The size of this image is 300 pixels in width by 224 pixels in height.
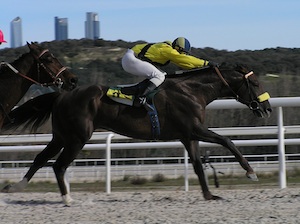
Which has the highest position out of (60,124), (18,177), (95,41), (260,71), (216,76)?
(95,41)

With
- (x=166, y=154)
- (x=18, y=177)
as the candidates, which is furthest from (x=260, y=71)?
(x=18, y=177)

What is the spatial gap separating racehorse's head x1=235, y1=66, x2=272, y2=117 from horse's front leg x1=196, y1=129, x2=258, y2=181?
69cm

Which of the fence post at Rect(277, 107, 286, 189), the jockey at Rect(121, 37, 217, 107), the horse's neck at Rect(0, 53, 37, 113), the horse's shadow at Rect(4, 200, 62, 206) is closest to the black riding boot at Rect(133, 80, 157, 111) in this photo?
the jockey at Rect(121, 37, 217, 107)

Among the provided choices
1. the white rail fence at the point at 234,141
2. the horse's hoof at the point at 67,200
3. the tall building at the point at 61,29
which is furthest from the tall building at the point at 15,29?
the tall building at the point at 61,29

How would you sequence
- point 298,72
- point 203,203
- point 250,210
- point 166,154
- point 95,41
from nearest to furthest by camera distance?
point 250,210
point 203,203
point 166,154
point 298,72
point 95,41

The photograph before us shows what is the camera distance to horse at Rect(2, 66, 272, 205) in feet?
24.1

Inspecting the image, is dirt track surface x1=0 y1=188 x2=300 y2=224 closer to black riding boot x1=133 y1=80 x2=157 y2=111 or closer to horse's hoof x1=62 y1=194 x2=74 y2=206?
horse's hoof x1=62 y1=194 x2=74 y2=206

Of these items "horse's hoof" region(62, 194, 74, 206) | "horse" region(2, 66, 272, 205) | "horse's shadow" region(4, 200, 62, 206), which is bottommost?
"horse's shadow" region(4, 200, 62, 206)

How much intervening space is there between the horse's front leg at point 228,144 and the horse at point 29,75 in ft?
5.04

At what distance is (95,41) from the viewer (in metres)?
41.5

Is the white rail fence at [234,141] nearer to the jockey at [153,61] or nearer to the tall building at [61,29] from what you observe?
the jockey at [153,61]

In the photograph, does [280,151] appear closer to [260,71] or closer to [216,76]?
[216,76]

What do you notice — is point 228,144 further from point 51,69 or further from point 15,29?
point 15,29

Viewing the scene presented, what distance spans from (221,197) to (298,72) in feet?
78.8
